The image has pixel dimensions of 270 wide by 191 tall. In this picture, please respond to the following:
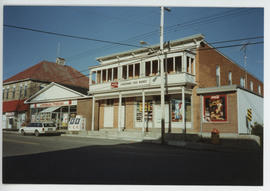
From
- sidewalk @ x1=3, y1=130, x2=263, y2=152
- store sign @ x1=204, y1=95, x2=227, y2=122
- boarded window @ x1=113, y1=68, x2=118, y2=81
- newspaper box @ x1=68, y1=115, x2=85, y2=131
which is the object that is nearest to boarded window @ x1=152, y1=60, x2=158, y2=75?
boarded window @ x1=113, y1=68, x2=118, y2=81

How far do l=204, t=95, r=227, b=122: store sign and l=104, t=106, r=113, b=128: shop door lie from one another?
10398mm

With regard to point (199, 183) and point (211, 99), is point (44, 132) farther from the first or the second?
point (199, 183)

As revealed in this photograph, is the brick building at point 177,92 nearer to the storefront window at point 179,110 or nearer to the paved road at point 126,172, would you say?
the storefront window at point 179,110

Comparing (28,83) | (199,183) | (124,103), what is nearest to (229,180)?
(199,183)

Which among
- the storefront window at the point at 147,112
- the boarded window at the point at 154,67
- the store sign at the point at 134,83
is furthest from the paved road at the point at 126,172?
the boarded window at the point at 154,67

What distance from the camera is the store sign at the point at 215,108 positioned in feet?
61.7

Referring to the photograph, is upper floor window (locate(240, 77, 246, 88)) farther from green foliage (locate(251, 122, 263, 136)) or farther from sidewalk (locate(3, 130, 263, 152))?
sidewalk (locate(3, 130, 263, 152))

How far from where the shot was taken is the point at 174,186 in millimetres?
6582

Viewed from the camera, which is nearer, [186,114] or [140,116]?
[186,114]

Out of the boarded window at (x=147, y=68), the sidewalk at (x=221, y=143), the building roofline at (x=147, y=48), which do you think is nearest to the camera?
the sidewalk at (x=221, y=143)

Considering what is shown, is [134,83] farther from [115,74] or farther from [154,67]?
[115,74]

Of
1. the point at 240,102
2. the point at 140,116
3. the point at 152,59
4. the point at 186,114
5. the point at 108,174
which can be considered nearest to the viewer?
the point at 108,174

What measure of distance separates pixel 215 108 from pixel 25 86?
28051 millimetres

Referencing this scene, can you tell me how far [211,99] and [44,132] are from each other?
1552 cm
